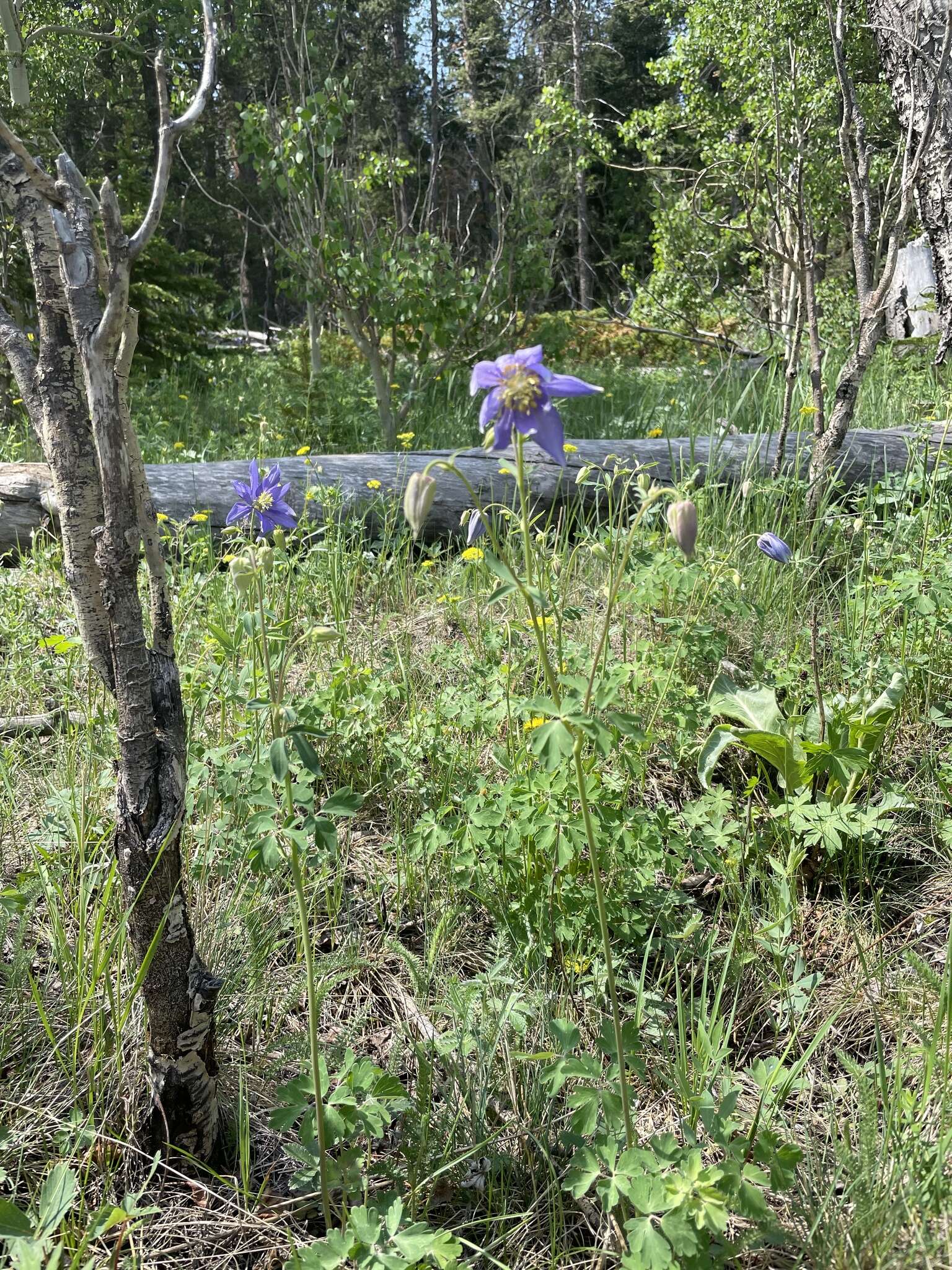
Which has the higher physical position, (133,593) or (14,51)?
(14,51)

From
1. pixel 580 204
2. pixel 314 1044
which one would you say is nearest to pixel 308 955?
pixel 314 1044

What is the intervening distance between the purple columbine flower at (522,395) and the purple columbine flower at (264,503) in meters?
0.78

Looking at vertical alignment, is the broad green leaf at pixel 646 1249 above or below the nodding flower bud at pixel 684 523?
below

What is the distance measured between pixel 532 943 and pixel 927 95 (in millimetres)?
3180

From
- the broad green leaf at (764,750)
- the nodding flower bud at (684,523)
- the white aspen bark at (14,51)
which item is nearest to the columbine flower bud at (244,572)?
the nodding flower bud at (684,523)

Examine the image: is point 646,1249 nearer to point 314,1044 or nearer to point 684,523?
point 314,1044

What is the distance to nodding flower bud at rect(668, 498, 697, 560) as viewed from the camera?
1.24 metres

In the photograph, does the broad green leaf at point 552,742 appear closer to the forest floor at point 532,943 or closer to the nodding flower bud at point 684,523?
the forest floor at point 532,943

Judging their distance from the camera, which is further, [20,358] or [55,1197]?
[20,358]

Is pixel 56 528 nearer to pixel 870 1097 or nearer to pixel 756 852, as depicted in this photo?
pixel 756 852

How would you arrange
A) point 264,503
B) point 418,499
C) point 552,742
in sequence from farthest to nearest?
point 264,503 < point 418,499 < point 552,742

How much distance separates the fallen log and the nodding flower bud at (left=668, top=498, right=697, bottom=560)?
2259mm

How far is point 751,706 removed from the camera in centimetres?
202

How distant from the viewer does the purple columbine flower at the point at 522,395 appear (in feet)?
3.43
